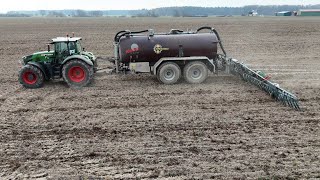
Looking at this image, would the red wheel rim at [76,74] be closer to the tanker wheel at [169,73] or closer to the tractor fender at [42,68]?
the tractor fender at [42,68]

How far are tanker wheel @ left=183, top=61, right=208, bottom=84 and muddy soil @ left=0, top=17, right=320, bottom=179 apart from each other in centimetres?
29

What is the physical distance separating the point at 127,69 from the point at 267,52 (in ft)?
36.1

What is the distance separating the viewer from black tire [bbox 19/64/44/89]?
13.0m

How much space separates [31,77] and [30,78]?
0.05 m

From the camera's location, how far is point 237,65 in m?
14.2

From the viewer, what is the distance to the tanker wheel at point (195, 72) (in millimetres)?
13617

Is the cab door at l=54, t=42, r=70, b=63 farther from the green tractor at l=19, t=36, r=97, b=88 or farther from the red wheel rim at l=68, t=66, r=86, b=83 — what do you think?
the red wheel rim at l=68, t=66, r=86, b=83

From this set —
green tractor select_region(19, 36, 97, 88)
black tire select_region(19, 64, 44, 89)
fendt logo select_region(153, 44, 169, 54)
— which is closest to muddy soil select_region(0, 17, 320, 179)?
black tire select_region(19, 64, 44, 89)

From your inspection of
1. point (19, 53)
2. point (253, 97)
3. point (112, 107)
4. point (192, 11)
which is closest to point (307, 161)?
point (253, 97)

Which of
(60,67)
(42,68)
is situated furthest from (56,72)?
(42,68)

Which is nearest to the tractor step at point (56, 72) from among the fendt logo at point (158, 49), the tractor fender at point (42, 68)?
the tractor fender at point (42, 68)

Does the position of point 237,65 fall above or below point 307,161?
above

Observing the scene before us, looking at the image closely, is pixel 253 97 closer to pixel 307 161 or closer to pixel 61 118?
pixel 307 161

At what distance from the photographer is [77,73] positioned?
13.3 meters
